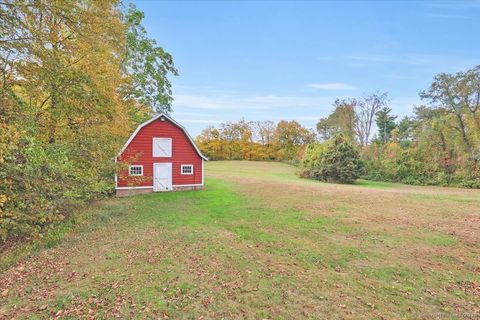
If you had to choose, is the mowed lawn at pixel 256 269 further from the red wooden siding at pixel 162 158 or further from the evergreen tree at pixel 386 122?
the evergreen tree at pixel 386 122

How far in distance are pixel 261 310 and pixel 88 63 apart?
8911 mm

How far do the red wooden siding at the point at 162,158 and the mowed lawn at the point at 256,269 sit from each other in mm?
6014

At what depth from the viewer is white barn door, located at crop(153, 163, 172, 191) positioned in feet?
54.7

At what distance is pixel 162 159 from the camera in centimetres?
1691

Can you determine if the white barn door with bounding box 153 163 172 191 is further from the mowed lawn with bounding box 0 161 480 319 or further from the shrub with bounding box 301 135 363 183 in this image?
the shrub with bounding box 301 135 363 183

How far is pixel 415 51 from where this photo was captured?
19141 mm

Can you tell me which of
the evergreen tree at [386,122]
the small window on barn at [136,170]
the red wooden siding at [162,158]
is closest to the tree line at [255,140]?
the evergreen tree at [386,122]

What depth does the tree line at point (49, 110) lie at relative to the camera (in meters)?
4.07

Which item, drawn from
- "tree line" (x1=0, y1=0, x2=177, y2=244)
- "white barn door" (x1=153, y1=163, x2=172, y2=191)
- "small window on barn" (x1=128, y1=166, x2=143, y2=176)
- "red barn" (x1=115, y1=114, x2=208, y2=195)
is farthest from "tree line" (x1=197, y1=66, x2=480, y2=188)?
"tree line" (x1=0, y1=0, x2=177, y2=244)

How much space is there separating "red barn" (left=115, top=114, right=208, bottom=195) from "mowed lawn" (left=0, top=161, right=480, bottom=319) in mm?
5847

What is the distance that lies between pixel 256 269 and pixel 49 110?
6554 millimetres

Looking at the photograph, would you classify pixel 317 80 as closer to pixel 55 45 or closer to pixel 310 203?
pixel 310 203

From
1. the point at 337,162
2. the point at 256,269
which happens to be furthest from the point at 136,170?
the point at 337,162

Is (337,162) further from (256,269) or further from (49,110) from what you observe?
(49,110)
